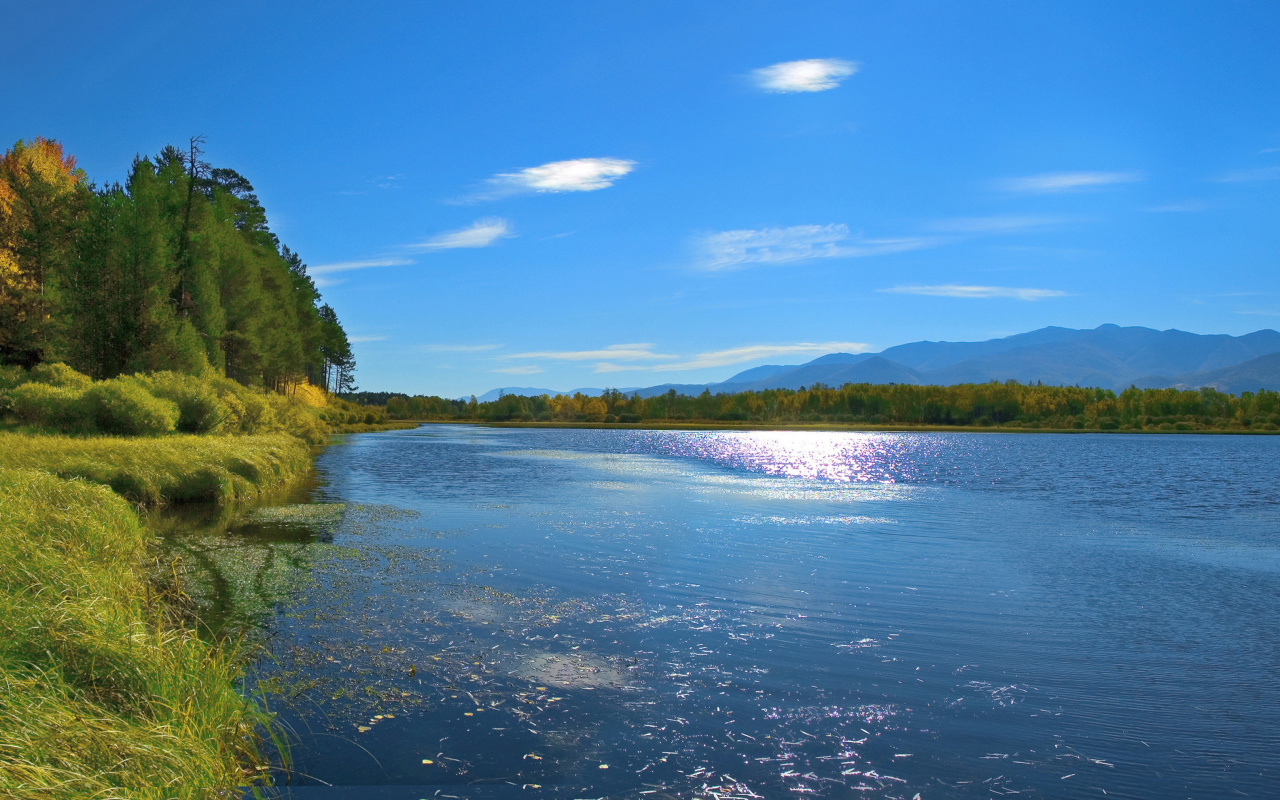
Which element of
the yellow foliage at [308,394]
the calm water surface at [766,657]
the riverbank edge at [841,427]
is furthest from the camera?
the riverbank edge at [841,427]

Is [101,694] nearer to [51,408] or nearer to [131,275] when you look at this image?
[51,408]

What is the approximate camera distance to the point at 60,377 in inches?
1303

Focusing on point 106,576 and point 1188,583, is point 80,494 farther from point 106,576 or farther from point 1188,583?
point 1188,583

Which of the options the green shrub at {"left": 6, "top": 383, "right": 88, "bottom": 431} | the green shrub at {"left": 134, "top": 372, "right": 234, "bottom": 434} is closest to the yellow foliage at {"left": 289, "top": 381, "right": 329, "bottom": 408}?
the green shrub at {"left": 134, "top": 372, "right": 234, "bottom": 434}

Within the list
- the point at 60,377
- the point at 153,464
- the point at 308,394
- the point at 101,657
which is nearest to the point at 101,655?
the point at 101,657

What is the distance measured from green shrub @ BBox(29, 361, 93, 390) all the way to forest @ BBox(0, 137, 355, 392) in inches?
133

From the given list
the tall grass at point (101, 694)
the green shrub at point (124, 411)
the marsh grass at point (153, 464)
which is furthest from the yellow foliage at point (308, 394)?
the tall grass at point (101, 694)

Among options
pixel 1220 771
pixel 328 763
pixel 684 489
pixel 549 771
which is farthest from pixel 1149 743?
pixel 684 489

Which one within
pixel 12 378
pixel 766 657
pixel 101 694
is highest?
pixel 12 378

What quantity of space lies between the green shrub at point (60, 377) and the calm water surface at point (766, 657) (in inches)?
724

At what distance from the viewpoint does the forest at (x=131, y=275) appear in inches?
1490

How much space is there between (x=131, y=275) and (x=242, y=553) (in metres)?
29.9

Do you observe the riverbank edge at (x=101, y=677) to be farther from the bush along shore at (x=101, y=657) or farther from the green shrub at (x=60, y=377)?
the green shrub at (x=60, y=377)

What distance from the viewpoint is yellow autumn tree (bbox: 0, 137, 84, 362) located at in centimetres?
4325
